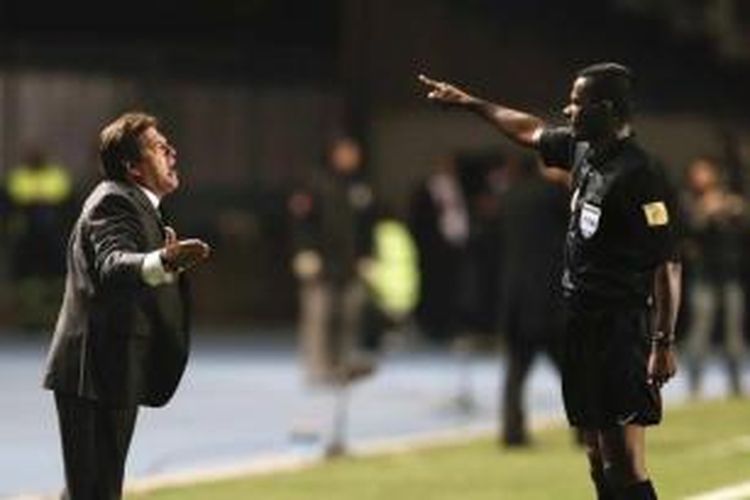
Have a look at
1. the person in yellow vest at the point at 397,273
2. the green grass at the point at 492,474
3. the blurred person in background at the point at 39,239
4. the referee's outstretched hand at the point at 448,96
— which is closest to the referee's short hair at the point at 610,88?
the referee's outstretched hand at the point at 448,96

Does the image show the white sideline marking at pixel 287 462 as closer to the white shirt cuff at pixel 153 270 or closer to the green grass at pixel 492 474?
the green grass at pixel 492 474

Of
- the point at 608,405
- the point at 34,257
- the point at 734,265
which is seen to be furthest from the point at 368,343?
the point at 608,405

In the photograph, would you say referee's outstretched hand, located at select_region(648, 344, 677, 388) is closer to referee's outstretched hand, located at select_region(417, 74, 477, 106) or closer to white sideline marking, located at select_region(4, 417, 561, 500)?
referee's outstretched hand, located at select_region(417, 74, 477, 106)

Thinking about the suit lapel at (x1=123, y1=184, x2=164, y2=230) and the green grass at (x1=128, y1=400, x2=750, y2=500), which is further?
the green grass at (x1=128, y1=400, x2=750, y2=500)

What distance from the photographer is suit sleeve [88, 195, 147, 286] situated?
25.1ft

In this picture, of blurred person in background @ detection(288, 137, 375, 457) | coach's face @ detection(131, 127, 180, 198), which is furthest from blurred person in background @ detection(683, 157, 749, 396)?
coach's face @ detection(131, 127, 180, 198)

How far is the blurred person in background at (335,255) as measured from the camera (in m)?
15.3

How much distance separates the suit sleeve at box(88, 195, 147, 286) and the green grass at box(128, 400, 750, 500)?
13.5 ft

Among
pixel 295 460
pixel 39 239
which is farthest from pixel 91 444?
pixel 39 239

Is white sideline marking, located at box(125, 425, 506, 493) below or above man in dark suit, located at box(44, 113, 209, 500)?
below

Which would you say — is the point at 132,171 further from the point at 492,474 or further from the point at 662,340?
the point at 492,474

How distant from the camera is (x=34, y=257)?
78.1 feet

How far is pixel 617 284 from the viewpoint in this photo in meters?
8.19

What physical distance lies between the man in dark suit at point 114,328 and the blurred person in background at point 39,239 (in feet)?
51.5
